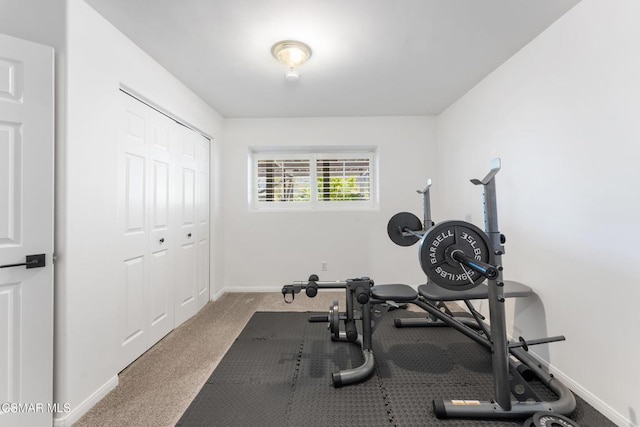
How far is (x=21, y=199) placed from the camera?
4.34ft

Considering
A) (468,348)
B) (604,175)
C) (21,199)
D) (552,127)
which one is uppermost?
(552,127)

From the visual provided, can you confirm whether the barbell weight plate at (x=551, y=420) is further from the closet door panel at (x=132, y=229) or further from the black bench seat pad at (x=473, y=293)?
the closet door panel at (x=132, y=229)

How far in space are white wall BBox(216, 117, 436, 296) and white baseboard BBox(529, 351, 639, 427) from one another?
175cm

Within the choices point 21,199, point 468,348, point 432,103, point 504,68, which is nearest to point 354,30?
point 504,68

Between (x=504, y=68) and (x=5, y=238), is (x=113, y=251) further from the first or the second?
(x=504, y=68)

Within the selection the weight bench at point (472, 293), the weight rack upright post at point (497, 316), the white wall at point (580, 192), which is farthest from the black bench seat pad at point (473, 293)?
the weight rack upright post at point (497, 316)

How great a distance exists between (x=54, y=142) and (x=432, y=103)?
11.3 feet

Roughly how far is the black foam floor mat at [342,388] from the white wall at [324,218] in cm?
117

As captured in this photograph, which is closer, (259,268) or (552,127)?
(552,127)

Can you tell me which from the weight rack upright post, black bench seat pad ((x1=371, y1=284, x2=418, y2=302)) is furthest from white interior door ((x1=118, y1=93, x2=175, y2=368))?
the weight rack upright post

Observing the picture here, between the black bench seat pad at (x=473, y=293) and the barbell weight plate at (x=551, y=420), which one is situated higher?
the black bench seat pad at (x=473, y=293)

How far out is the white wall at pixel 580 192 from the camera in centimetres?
136

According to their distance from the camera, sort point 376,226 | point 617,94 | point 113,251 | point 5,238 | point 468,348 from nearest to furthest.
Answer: point 5,238 → point 617,94 → point 113,251 → point 468,348 → point 376,226

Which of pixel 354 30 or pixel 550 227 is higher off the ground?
pixel 354 30
